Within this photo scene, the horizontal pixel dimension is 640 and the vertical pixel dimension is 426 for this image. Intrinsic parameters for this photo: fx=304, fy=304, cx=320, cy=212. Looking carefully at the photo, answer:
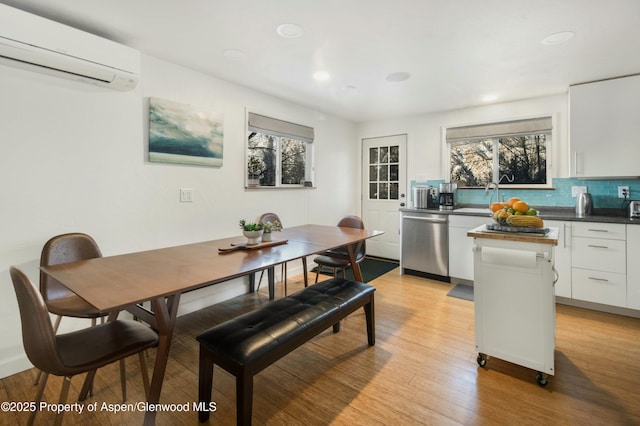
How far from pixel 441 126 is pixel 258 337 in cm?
415

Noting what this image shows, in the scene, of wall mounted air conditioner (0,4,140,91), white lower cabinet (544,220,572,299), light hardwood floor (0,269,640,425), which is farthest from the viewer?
white lower cabinet (544,220,572,299)

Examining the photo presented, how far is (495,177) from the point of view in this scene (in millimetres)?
4184

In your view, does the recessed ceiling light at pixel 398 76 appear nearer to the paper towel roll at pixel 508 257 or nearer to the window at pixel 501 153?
the window at pixel 501 153

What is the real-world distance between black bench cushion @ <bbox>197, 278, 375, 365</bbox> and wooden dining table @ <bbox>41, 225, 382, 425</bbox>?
0.25m

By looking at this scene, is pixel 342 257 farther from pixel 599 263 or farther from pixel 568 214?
pixel 568 214

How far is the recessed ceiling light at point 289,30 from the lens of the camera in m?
2.20

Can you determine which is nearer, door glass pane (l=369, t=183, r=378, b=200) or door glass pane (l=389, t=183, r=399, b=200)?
door glass pane (l=389, t=183, r=399, b=200)

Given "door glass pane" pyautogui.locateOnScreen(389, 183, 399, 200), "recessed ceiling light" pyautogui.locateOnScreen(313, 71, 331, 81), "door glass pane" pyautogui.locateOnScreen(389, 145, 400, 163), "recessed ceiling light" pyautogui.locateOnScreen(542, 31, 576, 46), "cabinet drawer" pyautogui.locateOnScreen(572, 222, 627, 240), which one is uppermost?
"recessed ceiling light" pyautogui.locateOnScreen(313, 71, 331, 81)

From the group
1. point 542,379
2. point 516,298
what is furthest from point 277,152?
point 542,379

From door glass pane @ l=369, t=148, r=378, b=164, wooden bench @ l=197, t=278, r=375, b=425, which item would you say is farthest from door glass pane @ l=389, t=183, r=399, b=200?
wooden bench @ l=197, t=278, r=375, b=425

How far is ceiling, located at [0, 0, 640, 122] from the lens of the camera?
197cm

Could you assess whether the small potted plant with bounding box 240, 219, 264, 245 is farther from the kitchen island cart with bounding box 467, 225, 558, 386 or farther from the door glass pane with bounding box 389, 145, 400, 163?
the door glass pane with bounding box 389, 145, 400, 163

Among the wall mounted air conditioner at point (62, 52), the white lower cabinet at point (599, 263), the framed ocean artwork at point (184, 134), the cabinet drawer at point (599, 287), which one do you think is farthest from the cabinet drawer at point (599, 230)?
the wall mounted air conditioner at point (62, 52)

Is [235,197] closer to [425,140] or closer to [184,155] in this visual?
[184,155]
